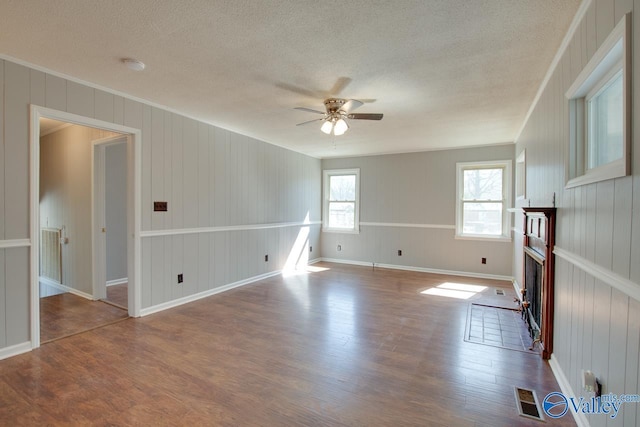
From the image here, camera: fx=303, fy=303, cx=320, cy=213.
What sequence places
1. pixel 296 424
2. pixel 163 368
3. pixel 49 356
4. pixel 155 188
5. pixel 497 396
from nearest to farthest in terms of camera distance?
pixel 296 424
pixel 497 396
pixel 163 368
pixel 49 356
pixel 155 188

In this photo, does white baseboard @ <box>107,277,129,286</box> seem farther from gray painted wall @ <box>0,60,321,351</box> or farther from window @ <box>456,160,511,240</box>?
window @ <box>456,160,511,240</box>

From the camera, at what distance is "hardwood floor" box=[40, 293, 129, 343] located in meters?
3.22

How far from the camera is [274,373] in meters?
2.43

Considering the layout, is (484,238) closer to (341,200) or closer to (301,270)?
(341,200)

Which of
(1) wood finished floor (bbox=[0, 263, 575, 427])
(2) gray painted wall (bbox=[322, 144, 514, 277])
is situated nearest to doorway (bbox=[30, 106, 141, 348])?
(1) wood finished floor (bbox=[0, 263, 575, 427])

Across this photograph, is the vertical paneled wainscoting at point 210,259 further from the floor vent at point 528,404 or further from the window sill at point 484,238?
the floor vent at point 528,404

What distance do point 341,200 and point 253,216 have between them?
2622mm

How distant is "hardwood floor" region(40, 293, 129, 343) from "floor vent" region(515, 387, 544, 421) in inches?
158

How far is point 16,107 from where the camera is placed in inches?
104

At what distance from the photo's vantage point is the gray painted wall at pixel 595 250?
1.28m

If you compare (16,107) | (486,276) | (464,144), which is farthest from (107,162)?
(486,276)

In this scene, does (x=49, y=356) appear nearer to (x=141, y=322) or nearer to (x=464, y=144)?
(x=141, y=322)

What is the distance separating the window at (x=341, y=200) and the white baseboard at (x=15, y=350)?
5593 millimetres

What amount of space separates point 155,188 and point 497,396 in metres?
4.03
